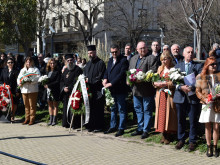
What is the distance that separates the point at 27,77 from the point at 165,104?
5.06 metres

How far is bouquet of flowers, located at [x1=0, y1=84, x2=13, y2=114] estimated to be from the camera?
12430 mm

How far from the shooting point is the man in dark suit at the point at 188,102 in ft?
25.4

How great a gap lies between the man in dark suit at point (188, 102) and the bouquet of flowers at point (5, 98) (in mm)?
6448

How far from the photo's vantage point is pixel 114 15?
43.8 meters

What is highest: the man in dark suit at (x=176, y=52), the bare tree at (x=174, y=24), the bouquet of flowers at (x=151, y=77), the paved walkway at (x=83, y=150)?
the bare tree at (x=174, y=24)

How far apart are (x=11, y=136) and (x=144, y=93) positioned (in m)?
3.75

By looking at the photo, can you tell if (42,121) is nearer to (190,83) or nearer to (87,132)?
(87,132)

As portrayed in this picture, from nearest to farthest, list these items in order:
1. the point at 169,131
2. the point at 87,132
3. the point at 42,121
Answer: the point at 169,131, the point at 87,132, the point at 42,121

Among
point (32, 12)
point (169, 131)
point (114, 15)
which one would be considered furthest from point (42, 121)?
point (114, 15)

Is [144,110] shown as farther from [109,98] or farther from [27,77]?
[27,77]

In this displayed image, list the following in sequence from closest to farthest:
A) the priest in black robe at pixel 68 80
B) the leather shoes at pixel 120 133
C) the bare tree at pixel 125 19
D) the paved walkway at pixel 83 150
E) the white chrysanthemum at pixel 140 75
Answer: the paved walkway at pixel 83 150
the white chrysanthemum at pixel 140 75
the leather shoes at pixel 120 133
the priest in black robe at pixel 68 80
the bare tree at pixel 125 19

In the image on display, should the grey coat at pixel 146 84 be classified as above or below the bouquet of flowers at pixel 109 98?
above

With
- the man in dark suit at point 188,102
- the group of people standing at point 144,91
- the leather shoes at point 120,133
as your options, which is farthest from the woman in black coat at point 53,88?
the man in dark suit at point 188,102

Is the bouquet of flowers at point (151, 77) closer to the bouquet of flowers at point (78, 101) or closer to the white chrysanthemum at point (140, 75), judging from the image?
the white chrysanthemum at point (140, 75)
